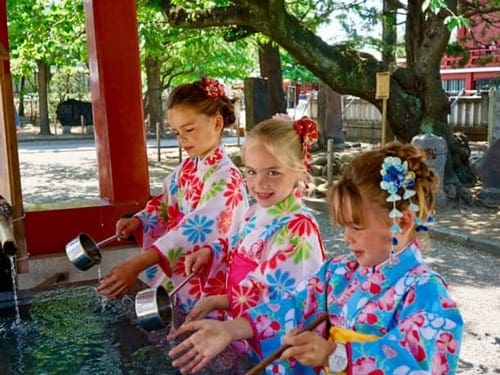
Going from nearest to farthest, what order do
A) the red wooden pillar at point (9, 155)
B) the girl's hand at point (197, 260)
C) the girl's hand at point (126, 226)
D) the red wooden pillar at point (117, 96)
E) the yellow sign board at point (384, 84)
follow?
the girl's hand at point (197, 260) < the red wooden pillar at point (9, 155) < the girl's hand at point (126, 226) < the red wooden pillar at point (117, 96) < the yellow sign board at point (384, 84)

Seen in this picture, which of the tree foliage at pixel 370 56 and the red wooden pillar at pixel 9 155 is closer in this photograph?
the red wooden pillar at pixel 9 155

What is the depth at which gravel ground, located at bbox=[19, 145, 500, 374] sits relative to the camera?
3.87 metres

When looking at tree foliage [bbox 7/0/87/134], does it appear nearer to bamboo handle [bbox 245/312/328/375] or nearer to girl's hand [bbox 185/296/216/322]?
girl's hand [bbox 185/296/216/322]

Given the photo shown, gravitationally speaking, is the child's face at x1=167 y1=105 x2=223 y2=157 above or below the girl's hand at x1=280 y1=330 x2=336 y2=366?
above

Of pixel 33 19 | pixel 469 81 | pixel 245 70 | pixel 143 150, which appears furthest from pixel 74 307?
pixel 469 81

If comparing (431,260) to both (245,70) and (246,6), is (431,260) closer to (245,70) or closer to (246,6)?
(246,6)

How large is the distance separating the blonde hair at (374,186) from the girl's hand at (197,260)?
813 millimetres

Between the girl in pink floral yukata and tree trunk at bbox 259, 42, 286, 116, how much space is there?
450 inches

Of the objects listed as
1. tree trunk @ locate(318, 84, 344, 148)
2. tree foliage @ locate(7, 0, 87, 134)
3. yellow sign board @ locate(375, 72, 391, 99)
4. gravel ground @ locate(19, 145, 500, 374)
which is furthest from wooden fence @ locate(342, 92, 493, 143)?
tree foliage @ locate(7, 0, 87, 134)

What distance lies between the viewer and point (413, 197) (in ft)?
4.81

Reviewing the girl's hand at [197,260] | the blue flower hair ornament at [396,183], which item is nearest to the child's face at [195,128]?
the girl's hand at [197,260]

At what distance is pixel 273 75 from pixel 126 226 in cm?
1183

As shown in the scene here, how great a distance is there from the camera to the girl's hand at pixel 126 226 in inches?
111

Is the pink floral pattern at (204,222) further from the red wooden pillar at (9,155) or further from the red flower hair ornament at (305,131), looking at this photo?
the red wooden pillar at (9,155)
